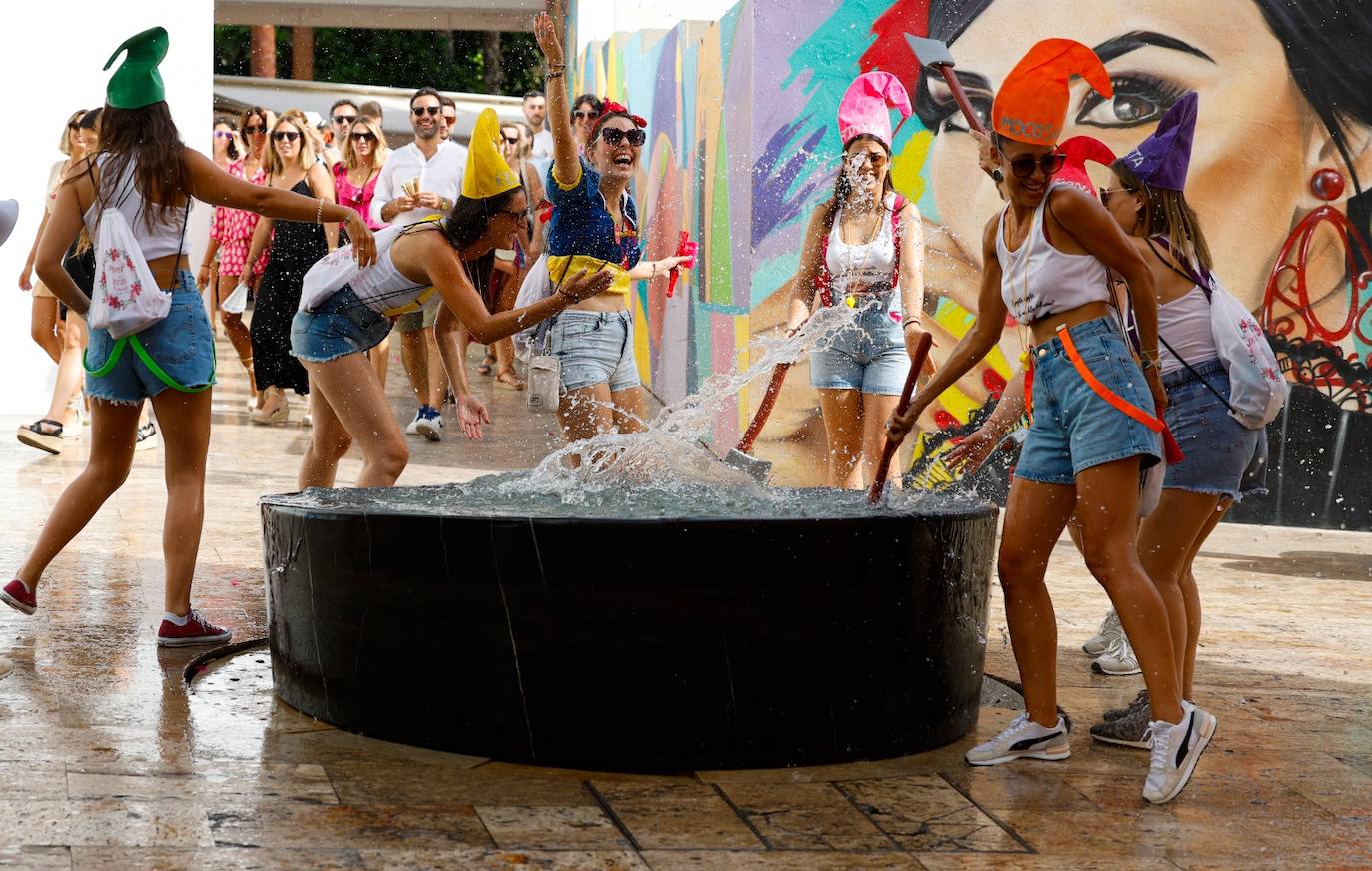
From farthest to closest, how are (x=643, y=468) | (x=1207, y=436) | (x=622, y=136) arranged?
(x=622, y=136), (x=643, y=468), (x=1207, y=436)

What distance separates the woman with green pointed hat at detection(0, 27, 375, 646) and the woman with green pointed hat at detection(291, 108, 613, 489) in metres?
0.23

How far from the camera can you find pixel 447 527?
13.0ft

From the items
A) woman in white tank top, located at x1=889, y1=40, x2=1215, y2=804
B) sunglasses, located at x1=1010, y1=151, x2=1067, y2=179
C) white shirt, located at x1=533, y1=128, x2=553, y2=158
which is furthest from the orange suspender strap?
white shirt, located at x1=533, y1=128, x2=553, y2=158

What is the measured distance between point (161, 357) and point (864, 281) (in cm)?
306

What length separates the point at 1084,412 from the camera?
4.02 meters

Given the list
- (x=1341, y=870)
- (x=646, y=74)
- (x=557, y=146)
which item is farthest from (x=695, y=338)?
(x=1341, y=870)

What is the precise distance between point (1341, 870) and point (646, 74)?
42.8 feet

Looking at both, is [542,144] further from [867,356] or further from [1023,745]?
[1023,745]

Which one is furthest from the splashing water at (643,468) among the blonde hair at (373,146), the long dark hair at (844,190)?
the blonde hair at (373,146)

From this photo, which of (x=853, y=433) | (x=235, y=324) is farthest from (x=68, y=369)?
(x=853, y=433)

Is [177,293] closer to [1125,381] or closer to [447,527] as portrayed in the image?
[447,527]

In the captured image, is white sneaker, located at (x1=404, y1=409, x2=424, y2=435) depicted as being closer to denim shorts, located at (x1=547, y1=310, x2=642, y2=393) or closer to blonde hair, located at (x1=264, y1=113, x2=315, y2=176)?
blonde hair, located at (x1=264, y1=113, x2=315, y2=176)

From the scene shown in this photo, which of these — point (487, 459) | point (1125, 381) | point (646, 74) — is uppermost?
point (646, 74)

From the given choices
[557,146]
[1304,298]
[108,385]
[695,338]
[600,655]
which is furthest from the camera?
[695,338]
